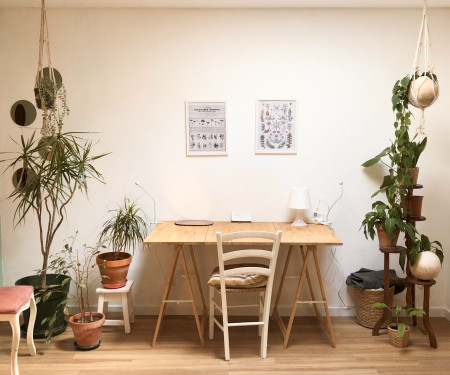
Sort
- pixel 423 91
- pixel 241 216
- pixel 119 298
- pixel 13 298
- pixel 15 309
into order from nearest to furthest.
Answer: pixel 15 309
pixel 13 298
pixel 423 91
pixel 119 298
pixel 241 216

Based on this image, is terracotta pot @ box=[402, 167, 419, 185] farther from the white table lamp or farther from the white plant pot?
the white table lamp

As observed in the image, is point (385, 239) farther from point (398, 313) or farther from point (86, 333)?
point (86, 333)

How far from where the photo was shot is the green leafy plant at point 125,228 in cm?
351

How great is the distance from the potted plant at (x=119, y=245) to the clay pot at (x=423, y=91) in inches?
89.4

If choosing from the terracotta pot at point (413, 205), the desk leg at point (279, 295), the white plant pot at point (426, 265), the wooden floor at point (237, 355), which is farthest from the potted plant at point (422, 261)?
the desk leg at point (279, 295)

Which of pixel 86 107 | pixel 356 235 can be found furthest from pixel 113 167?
pixel 356 235

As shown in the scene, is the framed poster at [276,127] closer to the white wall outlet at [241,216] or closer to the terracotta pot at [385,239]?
the white wall outlet at [241,216]

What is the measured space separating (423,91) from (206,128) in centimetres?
166

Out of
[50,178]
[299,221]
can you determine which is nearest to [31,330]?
[50,178]

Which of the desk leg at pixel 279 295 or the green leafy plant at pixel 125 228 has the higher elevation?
the green leafy plant at pixel 125 228

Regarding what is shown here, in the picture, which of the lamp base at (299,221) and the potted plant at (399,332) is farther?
Answer: the lamp base at (299,221)

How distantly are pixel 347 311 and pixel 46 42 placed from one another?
3361 mm

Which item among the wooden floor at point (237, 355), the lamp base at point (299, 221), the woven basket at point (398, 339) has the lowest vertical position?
the wooden floor at point (237, 355)

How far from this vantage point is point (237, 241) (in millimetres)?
3012
